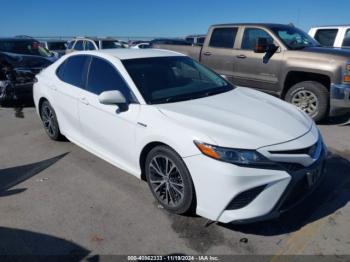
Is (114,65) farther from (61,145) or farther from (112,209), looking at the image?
(61,145)

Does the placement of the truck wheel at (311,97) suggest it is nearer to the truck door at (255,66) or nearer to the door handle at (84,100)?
the truck door at (255,66)

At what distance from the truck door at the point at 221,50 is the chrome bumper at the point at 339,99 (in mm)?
2291

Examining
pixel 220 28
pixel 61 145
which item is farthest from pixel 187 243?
pixel 220 28

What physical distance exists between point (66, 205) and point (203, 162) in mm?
1675

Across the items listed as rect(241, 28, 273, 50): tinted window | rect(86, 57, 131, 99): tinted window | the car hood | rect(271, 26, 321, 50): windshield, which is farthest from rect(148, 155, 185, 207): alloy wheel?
rect(241, 28, 273, 50): tinted window

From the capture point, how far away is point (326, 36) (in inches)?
348

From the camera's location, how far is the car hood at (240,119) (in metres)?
2.82

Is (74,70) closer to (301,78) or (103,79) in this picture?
(103,79)

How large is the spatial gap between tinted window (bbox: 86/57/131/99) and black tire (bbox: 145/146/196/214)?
797 mm

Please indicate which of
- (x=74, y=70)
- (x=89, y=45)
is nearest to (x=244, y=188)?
(x=74, y=70)

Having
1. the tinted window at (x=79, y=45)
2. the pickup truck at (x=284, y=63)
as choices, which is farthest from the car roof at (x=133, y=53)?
the tinted window at (x=79, y=45)

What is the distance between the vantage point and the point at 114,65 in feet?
12.7

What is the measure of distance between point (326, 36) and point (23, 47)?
9304 millimetres

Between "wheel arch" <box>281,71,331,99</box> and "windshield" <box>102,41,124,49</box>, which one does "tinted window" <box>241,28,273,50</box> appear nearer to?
"wheel arch" <box>281,71,331,99</box>
